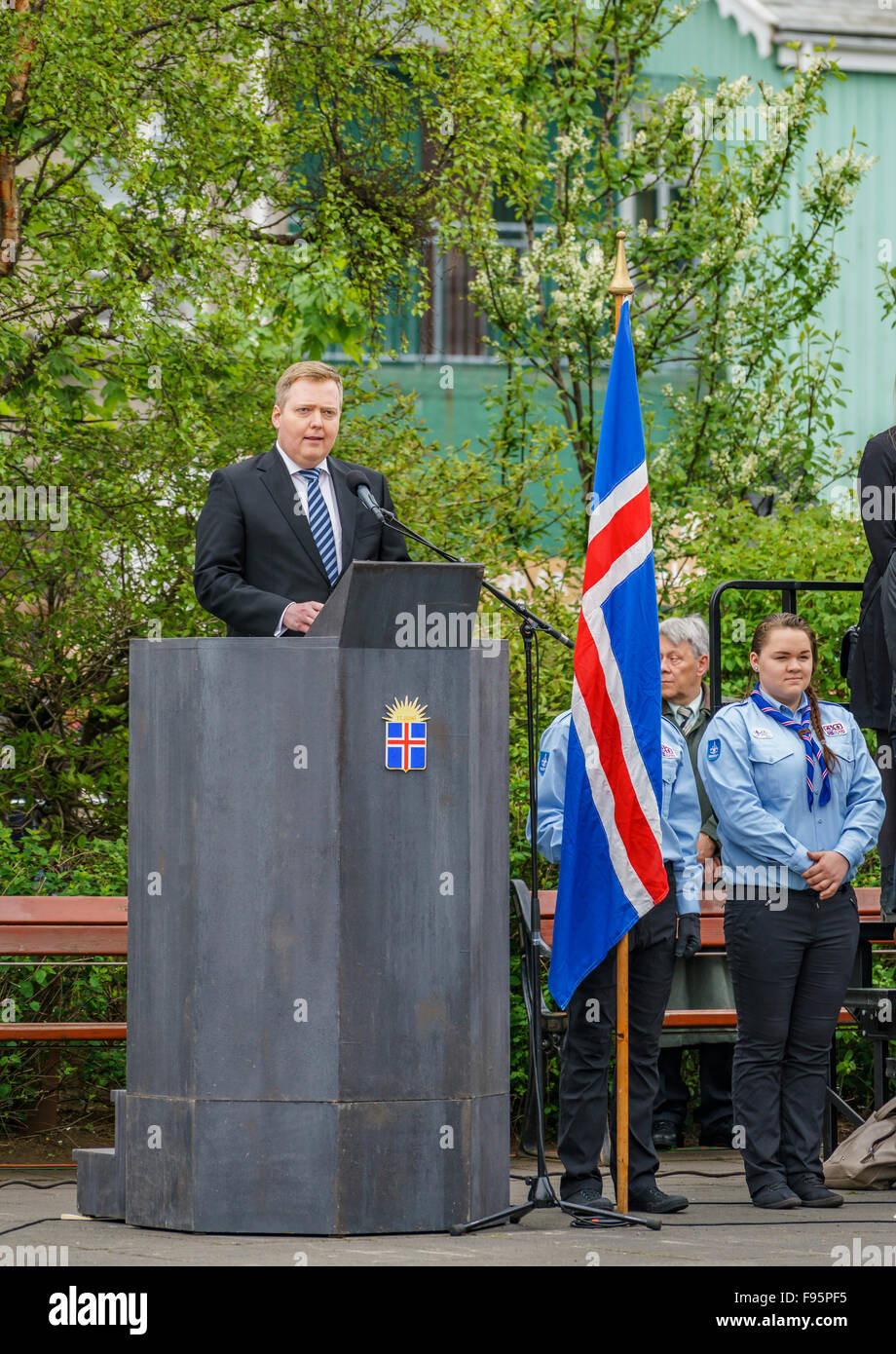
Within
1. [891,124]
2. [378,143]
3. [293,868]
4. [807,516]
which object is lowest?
[293,868]

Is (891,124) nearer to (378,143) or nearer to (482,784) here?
(378,143)

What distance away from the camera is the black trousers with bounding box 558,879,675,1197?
7414 mm

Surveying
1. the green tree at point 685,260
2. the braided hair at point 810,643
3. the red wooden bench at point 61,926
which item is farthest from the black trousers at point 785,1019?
the green tree at point 685,260

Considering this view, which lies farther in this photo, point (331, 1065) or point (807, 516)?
point (807, 516)

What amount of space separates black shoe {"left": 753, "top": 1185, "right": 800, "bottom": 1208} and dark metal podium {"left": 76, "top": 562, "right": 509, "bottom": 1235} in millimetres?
1265

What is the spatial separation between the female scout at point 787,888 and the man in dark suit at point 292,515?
1.70 m

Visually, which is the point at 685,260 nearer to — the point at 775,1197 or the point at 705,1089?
the point at 705,1089

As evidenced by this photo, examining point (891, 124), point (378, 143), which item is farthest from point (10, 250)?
point (891, 124)

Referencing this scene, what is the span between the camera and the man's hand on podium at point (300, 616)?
681 centimetres

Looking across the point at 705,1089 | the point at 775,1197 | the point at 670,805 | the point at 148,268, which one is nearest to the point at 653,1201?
the point at 775,1197

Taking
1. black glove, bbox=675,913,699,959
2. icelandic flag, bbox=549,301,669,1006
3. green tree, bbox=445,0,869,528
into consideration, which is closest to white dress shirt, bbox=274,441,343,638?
icelandic flag, bbox=549,301,669,1006

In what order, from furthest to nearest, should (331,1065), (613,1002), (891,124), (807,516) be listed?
(891,124)
(807,516)
(613,1002)
(331,1065)

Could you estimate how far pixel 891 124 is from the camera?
21953mm
